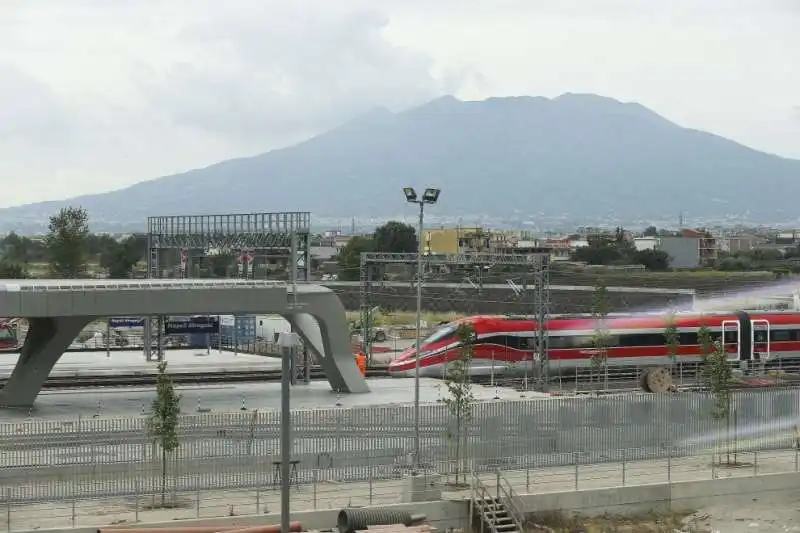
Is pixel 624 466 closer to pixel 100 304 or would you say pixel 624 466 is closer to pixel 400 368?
pixel 100 304

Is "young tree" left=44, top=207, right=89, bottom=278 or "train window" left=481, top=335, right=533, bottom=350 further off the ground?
"young tree" left=44, top=207, right=89, bottom=278

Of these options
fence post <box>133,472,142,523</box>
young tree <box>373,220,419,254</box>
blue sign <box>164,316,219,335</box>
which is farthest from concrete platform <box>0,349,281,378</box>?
young tree <box>373,220,419,254</box>

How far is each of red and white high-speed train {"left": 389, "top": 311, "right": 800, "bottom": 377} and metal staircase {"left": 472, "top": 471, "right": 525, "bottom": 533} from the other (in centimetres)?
2480

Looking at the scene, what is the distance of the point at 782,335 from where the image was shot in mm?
60656

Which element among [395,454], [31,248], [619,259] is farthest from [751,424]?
[619,259]

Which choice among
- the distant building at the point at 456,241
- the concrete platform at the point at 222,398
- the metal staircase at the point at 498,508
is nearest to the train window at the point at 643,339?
the concrete platform at the point at 222,398

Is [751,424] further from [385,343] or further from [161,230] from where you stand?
[385,343]

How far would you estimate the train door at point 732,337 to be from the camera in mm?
58750

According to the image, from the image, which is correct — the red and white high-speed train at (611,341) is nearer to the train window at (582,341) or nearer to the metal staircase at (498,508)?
the train window at (582,341)

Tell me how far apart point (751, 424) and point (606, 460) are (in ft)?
19.0

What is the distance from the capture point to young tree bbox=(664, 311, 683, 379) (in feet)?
186

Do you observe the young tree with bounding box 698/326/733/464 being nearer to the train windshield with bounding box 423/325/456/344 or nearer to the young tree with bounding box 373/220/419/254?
the train windshield with bounding box 423/325/456/344

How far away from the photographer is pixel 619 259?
6535 inches

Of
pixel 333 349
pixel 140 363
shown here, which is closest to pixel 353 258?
pixel 140 363
